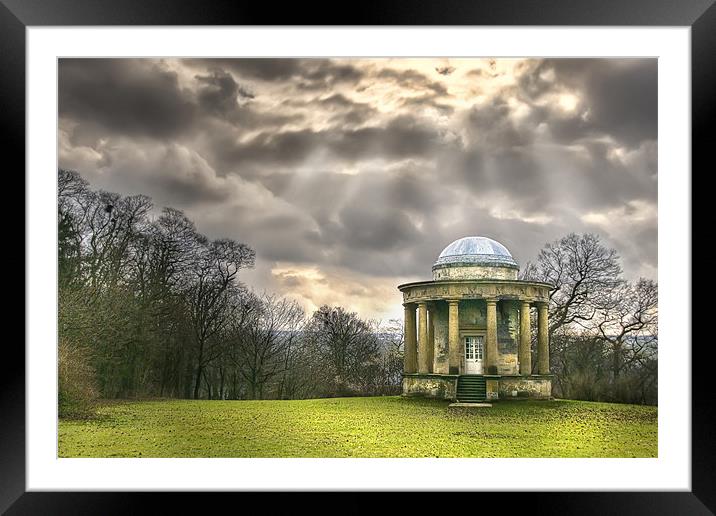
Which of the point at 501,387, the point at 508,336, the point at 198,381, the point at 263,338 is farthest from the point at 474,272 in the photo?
the point at 198,381

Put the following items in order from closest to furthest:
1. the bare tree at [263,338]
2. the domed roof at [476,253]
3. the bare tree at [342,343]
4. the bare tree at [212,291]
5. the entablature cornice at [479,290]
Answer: the entablature cornice at [479,290] < the domed roof at [476,253] < the bare tree at [212,291] < the bare tree at [263,338] < the bare tree at [342,343]

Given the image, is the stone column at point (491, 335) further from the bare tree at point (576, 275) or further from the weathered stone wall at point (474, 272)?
the bare tree at point (576, 275)

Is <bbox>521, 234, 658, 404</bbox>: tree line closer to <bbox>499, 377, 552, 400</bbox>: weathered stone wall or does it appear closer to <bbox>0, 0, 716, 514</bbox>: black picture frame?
<bbox>499, 377, 552, 400</bbox>: weathered stone wall

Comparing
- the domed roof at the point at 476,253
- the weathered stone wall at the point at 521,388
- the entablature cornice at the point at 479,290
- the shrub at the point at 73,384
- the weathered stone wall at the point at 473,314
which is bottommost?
the weathered stone wall at the point at 521,388

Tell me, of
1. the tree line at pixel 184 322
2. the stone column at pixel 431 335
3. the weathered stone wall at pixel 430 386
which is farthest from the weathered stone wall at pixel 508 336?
the tree line at pixel 184 322

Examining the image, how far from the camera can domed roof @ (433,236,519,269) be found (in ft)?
87.9

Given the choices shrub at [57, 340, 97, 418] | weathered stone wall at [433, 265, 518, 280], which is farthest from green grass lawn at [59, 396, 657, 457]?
weathered stone wall at [433, 265, 518, 280]

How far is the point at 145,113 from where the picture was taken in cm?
2648

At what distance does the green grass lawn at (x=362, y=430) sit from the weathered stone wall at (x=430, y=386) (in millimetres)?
616

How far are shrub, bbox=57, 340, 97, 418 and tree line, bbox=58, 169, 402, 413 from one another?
2.14 metres
